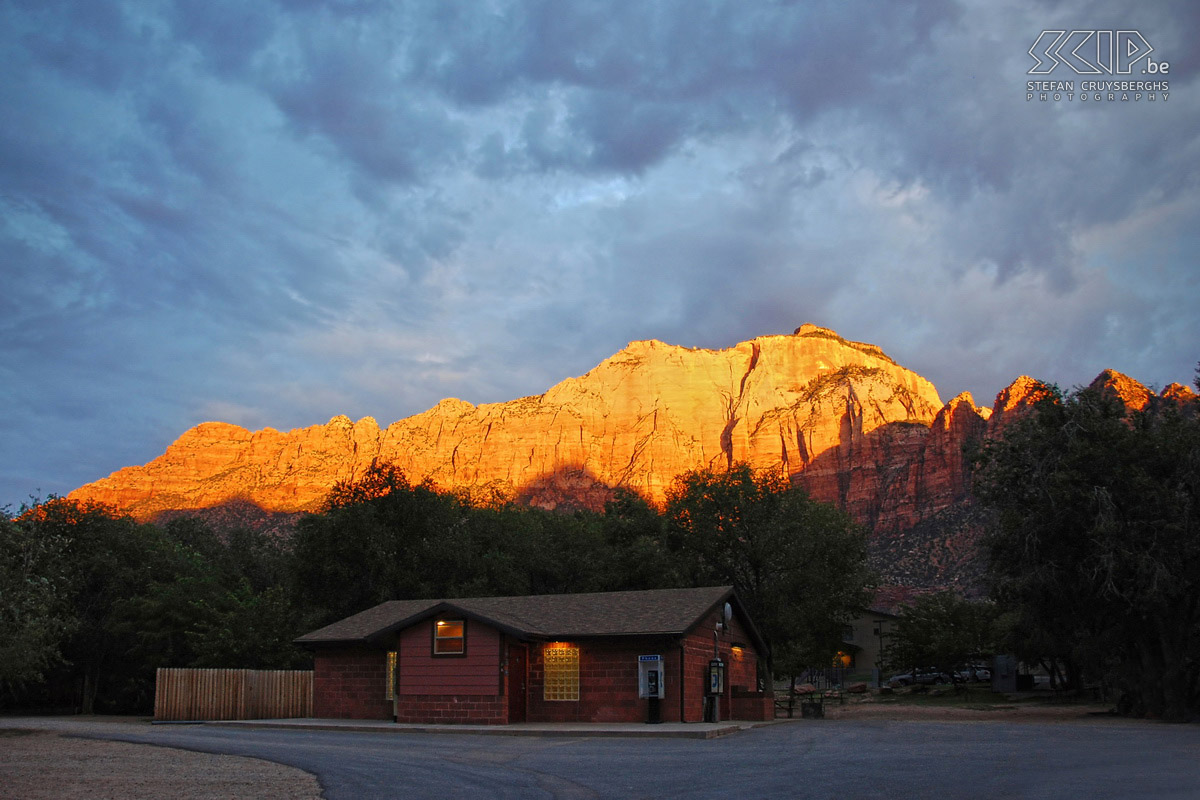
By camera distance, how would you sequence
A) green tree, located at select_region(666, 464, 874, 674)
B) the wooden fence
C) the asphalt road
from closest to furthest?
the asphalt road < the wooden fence < green tree, located at select_region(666, 464, 874, 674)

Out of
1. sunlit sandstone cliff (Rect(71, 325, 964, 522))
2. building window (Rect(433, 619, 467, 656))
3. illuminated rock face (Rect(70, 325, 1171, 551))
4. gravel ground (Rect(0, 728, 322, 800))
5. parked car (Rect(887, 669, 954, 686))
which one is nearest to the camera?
gravel ground (Rect(0, 728, 322, 800))

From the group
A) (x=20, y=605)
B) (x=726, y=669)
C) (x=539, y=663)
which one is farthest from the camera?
(x=726, y=669)

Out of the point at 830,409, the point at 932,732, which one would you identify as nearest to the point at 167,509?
the point at 830,409

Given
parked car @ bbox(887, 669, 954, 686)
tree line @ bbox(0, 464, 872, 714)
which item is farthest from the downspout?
parked car @ bbox(887, 669, 954, 686)

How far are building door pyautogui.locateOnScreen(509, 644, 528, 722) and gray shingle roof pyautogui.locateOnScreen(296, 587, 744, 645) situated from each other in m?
0.82

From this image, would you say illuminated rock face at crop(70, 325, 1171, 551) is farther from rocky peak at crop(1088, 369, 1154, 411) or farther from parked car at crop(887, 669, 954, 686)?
parked car at crop(887, 669, 954, 686)

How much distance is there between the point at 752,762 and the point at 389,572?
92.8ft

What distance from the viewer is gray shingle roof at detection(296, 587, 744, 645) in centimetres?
2608

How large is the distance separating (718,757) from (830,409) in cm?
15596

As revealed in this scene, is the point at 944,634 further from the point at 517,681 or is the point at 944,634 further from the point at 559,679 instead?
the point at 517,681

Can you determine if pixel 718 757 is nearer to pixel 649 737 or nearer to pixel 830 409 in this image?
pixel 649 737

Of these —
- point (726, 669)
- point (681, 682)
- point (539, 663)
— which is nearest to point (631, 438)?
point (726, 669)

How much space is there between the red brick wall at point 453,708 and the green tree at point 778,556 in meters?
17.1

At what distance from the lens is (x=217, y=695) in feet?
98.0
